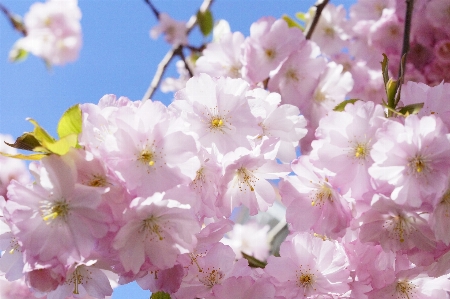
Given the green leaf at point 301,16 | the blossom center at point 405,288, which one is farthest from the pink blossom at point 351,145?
the green leaf at point 301,16

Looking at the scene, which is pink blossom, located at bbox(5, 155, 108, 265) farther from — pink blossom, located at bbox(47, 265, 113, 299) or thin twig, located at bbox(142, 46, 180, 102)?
thin twig, located at bbox(142, 46, 180, 102)

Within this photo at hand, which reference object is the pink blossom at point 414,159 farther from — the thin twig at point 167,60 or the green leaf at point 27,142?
the thin twig at point 167,60

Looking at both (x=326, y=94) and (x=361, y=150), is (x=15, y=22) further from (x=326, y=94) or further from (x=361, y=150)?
(x=361, y=150)

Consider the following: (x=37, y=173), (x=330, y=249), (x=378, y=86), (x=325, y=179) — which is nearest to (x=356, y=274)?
(x=330, y=249)

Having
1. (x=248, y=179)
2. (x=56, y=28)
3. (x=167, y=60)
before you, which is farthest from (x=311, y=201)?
(x=56, y=28)

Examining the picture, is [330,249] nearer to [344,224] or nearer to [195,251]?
[344,224]
